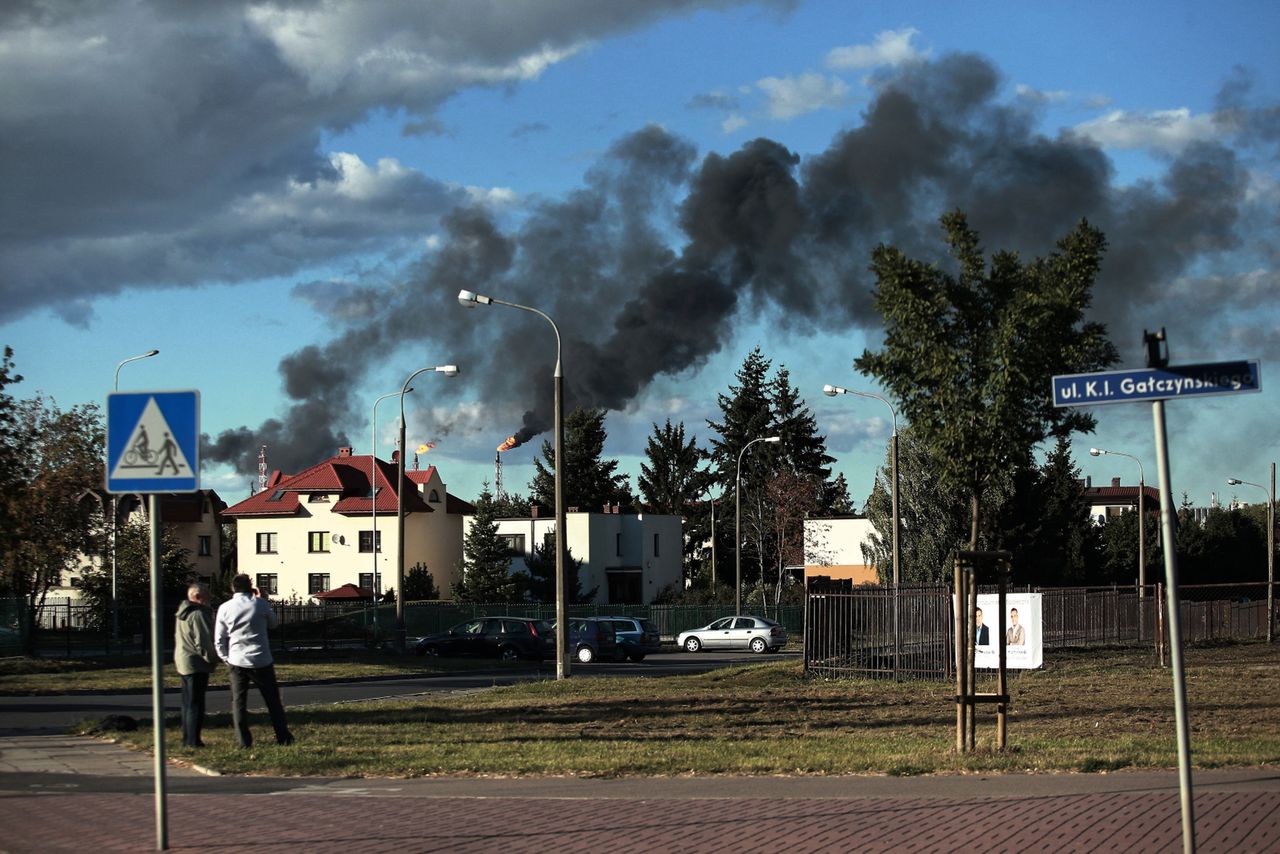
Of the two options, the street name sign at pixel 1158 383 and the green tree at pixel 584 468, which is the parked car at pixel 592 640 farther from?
the green tree at pixel 584 468

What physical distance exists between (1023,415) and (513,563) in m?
58.9

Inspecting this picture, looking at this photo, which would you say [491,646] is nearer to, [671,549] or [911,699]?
[911,699]

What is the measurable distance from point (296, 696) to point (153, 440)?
15582mm

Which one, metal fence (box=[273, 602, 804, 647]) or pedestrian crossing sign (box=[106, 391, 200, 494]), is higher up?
pedestrian crossing sign (box=[106, 391, 200, 494])

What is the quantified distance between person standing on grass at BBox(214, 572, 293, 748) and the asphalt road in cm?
408

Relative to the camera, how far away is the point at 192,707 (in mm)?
13359

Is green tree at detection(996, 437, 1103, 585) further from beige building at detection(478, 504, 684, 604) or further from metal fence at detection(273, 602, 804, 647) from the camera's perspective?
beige building at detection(478, 504, 684, 604)

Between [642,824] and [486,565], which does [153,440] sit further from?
[486,565]

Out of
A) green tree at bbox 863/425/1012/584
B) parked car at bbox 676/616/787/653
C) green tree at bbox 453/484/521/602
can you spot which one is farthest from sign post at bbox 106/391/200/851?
green tree at bbox 453/484/521/602

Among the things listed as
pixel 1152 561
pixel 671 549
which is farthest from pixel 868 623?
pixel 671 549

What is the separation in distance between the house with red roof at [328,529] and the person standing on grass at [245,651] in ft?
196

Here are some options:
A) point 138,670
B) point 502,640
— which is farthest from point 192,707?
point 502,640

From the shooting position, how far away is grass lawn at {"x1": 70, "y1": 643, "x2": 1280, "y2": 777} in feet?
39.1

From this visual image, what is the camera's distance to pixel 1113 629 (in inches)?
1487
